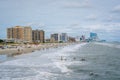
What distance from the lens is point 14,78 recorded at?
3011 cm

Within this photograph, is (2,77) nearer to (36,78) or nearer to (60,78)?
(36,78)

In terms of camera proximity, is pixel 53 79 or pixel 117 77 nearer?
pixel 53 79

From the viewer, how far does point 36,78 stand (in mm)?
30609

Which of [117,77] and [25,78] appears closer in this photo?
[25,78]

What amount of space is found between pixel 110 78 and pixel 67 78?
5.43 meters

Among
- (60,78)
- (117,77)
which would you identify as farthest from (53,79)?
(117,77)

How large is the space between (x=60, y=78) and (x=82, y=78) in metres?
2.68

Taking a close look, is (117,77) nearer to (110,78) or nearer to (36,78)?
(110,78)

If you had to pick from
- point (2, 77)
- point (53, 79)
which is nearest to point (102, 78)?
point (53, 79)

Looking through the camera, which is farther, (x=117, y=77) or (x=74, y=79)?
(x=117, y=77)

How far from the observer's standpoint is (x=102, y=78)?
104ft

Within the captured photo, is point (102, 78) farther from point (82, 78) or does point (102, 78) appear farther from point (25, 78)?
point (25, 78)

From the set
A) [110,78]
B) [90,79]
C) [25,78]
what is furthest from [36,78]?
[110,78]

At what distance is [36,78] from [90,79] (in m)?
6.38
